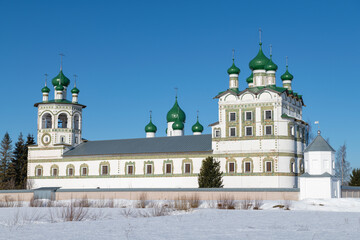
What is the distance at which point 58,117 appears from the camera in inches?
1900

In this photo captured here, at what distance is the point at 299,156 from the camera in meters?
39.9

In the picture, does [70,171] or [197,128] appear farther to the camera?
[197,128]

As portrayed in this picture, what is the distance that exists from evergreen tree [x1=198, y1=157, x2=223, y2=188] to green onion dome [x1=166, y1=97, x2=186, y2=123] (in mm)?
14732

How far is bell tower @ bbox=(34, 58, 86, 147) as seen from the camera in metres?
47.0

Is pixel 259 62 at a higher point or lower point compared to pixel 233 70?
higher

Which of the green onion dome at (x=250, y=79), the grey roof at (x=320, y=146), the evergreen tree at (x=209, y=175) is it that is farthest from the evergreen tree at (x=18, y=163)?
the grey roof at (x=320, y=146)

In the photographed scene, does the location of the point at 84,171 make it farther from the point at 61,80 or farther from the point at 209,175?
the point at 209,175

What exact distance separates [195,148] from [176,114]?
38.6 ft

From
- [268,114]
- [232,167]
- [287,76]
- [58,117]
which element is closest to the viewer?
[268,114]

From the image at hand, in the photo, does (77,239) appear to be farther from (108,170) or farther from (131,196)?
Answer: (108,170)

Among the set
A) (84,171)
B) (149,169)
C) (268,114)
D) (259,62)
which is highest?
(259,62)

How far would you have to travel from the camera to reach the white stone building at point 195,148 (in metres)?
38.8

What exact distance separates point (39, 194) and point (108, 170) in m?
8.49

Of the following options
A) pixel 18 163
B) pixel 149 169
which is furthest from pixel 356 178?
pixel 18 163
